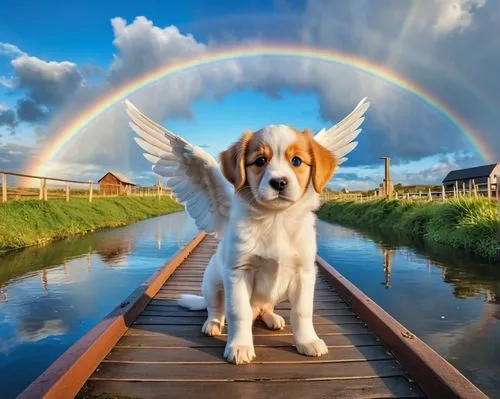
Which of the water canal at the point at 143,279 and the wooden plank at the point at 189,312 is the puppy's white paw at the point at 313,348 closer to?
the wooden plank at the point at 189,312

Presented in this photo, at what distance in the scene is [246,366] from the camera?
9.00ft

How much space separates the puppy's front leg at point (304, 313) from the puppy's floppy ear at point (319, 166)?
0.58 meters

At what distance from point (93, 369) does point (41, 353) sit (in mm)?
3208

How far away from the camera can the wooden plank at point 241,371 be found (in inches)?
102

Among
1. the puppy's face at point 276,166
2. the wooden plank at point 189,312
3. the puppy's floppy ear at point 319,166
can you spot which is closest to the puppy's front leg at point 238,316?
the puppy's face at point 276,166

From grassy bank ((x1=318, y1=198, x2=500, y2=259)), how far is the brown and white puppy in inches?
436

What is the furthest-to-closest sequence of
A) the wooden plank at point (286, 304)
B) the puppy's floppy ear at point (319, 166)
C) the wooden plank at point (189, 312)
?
1. the wooden plank at point (286, 304)
2. the wooden plank at point (189, 312)
3. the puppy's floppy ear at point (319, 166)

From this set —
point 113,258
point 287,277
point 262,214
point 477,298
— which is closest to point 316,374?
point 287,277

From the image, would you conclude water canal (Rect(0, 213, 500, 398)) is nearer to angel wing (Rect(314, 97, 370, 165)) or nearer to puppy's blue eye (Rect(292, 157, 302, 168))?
angel wing (Rect(314, 97, 370, 165))

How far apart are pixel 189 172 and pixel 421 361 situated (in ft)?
7.55

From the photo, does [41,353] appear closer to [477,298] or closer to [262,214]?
[262,214]

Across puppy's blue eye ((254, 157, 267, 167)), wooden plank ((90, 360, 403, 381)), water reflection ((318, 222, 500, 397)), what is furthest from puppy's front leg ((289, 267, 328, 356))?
water reflection ((318, 222, 500, 397))

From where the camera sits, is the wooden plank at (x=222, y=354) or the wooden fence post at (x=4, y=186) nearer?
the wooden plank at (x=222, y=354)

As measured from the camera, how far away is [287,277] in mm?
2738
